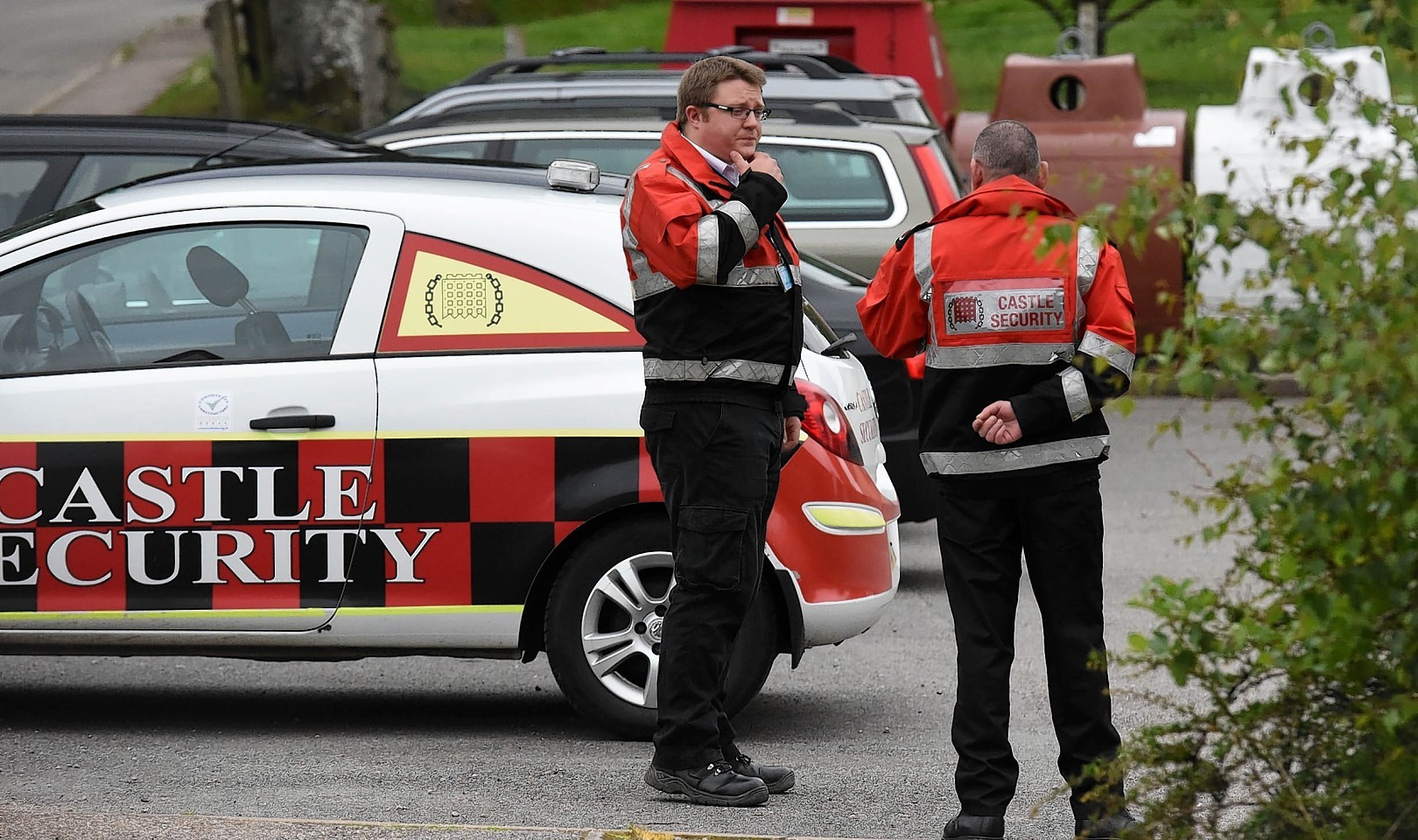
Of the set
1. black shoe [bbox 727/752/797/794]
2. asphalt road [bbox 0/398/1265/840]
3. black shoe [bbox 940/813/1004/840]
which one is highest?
black shoe [bbox 940/813/1004/840]

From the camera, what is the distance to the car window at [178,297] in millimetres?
5488

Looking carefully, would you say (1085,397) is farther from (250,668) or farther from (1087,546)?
(250,668)

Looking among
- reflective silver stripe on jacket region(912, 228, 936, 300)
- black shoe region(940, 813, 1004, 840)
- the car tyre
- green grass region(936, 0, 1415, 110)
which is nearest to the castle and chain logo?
the car tyre

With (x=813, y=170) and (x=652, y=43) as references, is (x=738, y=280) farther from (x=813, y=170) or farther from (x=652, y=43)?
(x=652, y=43)

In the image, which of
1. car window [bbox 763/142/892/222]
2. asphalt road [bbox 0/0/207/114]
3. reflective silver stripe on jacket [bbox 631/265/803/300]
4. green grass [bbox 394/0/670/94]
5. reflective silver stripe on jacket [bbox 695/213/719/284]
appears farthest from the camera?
green grass [bbox 394/0/670/94]

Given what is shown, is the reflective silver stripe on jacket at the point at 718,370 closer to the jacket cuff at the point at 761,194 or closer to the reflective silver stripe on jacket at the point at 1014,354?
the jacket cuff at the point at 761,194

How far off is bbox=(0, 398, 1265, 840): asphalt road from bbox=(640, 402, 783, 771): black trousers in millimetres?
241

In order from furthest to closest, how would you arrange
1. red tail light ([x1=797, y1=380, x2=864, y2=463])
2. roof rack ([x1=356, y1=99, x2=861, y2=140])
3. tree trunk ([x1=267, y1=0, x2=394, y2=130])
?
tree trunk ([x1=267, y1=0, x2=394, y2=130])
roof rack ([x1=356, y1=99, x2=861, y2=140])
red tail light ([x1=797, y1=380, x2=864, y2=463])

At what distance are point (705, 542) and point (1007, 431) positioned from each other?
82cm

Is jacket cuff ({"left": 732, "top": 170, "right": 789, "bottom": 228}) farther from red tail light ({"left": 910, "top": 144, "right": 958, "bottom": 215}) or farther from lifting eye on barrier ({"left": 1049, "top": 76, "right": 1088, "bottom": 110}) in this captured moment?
lifting eye on barrier ({"left": 1049, "top": 76, "right": 1088, "bottom": 110})

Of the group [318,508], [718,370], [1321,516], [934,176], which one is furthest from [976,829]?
[934,176]

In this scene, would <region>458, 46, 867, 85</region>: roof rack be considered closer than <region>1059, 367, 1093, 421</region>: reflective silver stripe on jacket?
No

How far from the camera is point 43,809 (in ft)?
14.3

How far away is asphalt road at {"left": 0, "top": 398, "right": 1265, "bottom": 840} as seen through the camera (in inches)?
187
